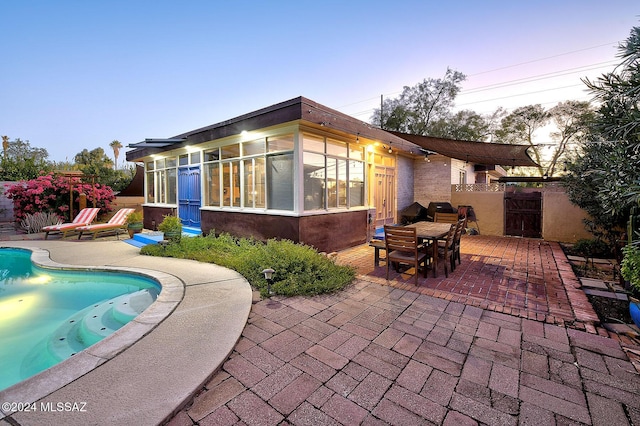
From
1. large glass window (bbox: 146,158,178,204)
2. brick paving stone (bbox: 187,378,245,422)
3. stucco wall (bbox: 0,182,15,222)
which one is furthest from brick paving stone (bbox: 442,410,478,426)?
stucco wall (bbox: 0,182,15,222)

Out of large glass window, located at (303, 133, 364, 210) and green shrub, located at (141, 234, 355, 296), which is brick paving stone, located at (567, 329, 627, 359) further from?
large glass window, located at (303, 133, 364, 210)

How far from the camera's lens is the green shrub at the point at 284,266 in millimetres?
3771

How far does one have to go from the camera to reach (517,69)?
719 inches

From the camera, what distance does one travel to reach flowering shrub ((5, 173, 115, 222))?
33.1ft

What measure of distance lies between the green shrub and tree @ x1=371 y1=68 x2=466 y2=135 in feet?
71.0

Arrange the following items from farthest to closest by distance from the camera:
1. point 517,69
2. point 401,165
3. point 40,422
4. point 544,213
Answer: point 517,69
point 401,165
point 544,213
point 40,422

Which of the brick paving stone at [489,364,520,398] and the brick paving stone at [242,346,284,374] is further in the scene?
the brick paving stone at [242,346,284,374]

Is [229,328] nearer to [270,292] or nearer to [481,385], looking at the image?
[270,292]

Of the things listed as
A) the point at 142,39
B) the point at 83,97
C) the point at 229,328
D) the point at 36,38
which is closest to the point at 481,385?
the point at 229,328

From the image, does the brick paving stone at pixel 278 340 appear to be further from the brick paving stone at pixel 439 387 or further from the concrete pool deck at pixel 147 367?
the brick paving stone at pixel 439 387

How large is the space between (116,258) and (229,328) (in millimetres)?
4635

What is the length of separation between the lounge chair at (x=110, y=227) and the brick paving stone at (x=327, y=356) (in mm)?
9524

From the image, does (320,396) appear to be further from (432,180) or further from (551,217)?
(432,180)

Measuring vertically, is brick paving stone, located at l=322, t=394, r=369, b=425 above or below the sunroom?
below
